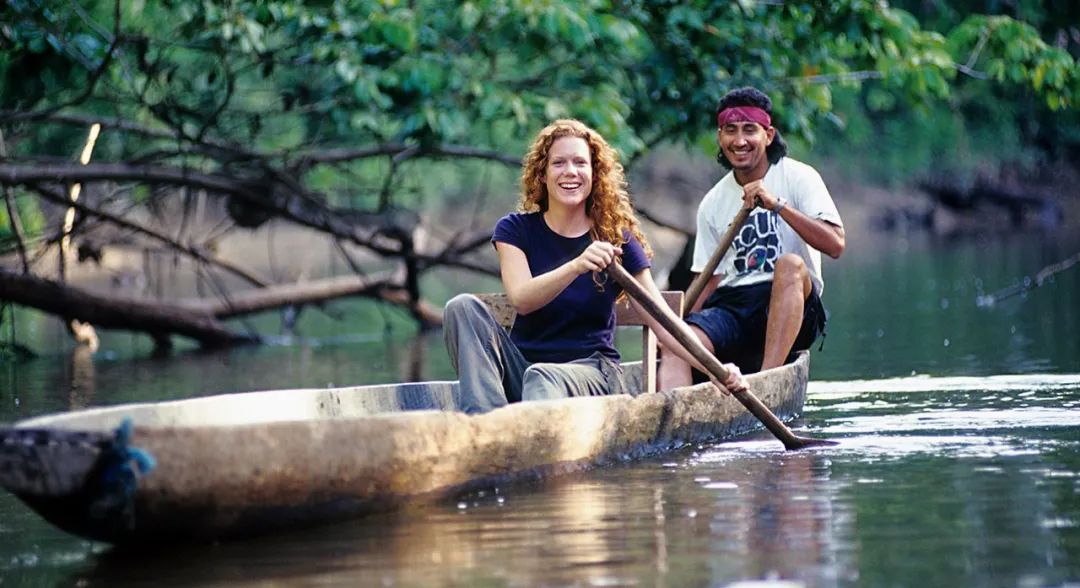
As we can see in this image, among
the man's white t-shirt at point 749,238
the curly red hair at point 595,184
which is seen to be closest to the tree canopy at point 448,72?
the man's white t-shirt at point 749,238

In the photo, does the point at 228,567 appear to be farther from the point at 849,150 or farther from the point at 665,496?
the point at 849,150

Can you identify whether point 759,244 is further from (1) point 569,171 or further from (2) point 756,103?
(1) point 569,171

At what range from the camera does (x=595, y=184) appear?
6590 millimetres

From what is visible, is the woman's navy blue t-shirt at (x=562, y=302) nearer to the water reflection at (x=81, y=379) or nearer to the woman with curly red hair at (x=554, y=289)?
the woman with curly red hair at (x=554, y=289)

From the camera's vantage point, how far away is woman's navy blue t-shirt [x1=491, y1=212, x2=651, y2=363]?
6.58m

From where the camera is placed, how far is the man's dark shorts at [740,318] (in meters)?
7.86

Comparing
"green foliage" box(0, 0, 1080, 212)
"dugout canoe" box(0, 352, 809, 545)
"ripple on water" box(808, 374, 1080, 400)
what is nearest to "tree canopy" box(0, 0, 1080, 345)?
"green foliage" box(0, 0, 1080, 212)

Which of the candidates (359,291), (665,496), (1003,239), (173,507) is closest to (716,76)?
(359,291)

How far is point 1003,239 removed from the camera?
2941 centimetres

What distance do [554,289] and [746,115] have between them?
1.80 metres

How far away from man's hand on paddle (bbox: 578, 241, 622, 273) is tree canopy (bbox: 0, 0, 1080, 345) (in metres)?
4.71

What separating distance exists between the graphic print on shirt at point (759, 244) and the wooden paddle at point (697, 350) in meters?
1.03

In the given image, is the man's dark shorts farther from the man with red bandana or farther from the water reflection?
the water reflection

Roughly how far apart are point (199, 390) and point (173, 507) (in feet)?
19.6
